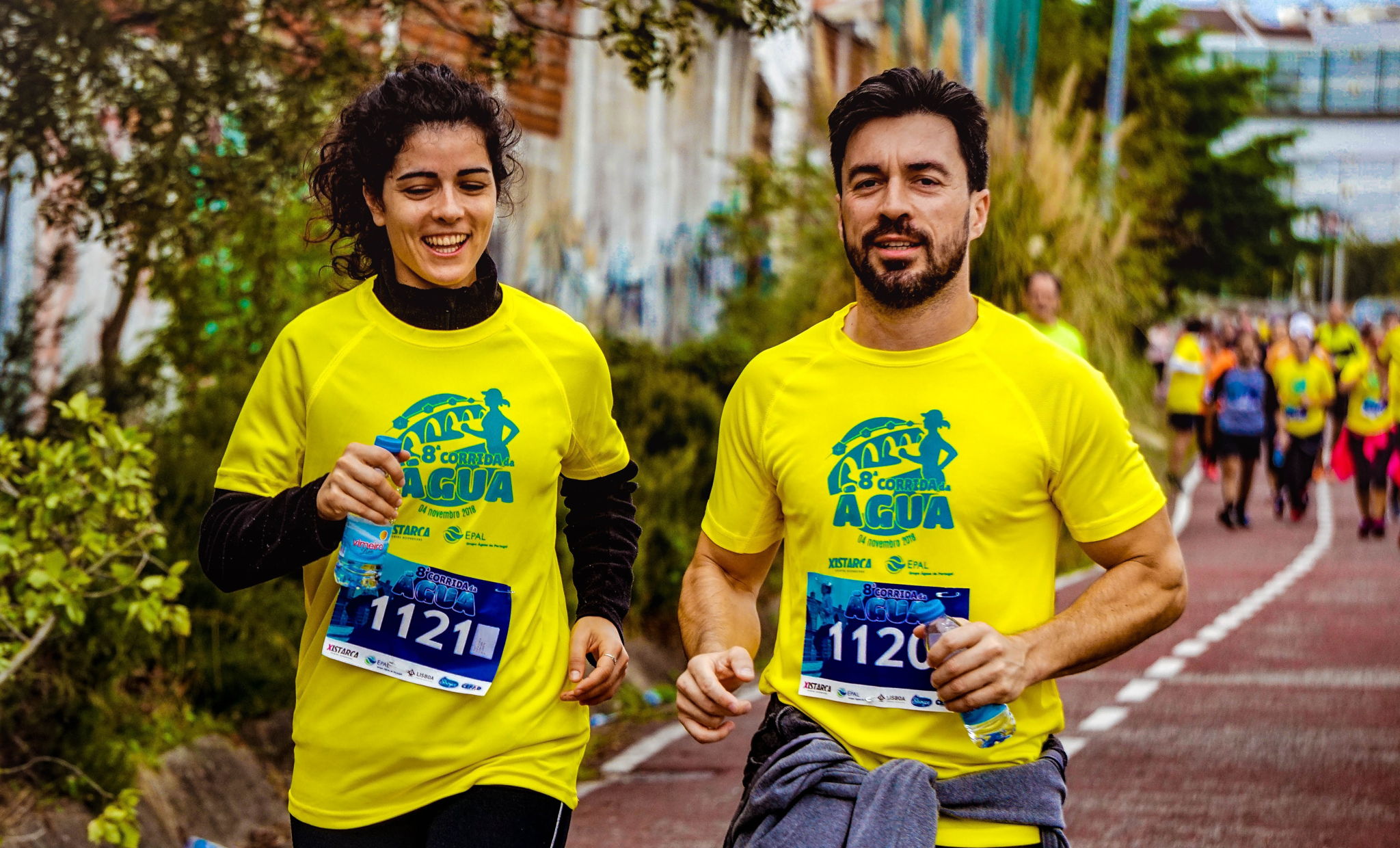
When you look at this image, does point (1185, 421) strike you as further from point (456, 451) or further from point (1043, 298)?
point (456, 451)

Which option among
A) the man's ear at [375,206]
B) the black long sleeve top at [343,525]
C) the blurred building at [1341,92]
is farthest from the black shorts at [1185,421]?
the blurred building at [1341,92]

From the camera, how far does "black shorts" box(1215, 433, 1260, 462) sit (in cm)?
1958

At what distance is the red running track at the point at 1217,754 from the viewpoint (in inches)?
279

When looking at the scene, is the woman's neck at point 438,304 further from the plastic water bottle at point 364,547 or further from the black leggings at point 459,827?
the black leggings at point 459,827

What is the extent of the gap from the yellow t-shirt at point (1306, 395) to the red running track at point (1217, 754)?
6402 mm

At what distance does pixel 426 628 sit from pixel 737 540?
578 mm

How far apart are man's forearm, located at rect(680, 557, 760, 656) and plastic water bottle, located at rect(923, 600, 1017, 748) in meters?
0.49

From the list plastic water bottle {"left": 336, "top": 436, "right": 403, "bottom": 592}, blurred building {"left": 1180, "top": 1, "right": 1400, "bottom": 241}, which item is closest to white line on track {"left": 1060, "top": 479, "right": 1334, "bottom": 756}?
plastic water bottle {"left": 336, "top": 436, "right": 403, "bottom": 592}

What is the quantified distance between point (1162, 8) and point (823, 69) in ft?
88.0

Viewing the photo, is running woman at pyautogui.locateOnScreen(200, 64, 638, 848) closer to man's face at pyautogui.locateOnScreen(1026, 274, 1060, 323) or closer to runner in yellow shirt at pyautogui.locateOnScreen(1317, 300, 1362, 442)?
man's face at pyautogui.locateOnScreen(1026, 274, 1060, 323)

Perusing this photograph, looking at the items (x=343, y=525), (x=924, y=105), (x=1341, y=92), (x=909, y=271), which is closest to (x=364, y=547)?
(x=343, y=525)

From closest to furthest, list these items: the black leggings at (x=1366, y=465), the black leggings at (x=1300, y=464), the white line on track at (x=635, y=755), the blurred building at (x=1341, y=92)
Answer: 1. the white line on track at (x=635, y=755)
2. the black leggings at (x=1366, y=465)
3. the black leggings at (x=1300, y=464)
4. the blurred building at (x=1341, y=92)

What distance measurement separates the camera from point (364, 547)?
10.4 feet

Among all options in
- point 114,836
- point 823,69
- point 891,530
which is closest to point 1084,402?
point 891,530
